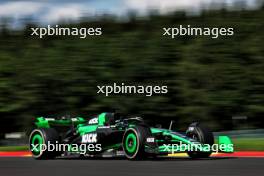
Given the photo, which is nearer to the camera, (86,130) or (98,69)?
(86,130)

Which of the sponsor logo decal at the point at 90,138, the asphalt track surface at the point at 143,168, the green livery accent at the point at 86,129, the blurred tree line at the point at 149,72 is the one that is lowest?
the asphalt track surface at the point at 143,168

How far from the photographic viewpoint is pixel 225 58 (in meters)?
20.6

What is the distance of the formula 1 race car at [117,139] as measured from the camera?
453 inches

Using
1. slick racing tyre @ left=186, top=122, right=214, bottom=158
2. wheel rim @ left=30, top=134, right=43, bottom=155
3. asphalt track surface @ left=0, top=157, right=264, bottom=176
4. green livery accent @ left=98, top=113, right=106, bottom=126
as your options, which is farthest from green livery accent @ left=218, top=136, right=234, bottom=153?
wheel rim @ left=30, top=134, right=43, bottom=155

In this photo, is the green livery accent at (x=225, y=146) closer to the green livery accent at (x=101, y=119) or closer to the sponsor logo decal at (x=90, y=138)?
the green livery accent at (x=101, y=119)

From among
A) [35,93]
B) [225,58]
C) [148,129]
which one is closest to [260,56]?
[225,58]

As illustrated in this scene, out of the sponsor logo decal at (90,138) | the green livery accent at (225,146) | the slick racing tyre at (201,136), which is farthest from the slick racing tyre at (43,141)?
the green livery accent at (225,146)

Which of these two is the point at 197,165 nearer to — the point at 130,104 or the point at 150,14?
the point at 130,104

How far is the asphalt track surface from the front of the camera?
30.2 feet

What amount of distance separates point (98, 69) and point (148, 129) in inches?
420

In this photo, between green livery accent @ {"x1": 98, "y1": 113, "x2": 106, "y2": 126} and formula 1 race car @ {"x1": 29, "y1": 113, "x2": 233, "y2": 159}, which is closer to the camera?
formula 1 race car @ {"x1": 29, "y1": 113, "x2": 233, "y2": 159}

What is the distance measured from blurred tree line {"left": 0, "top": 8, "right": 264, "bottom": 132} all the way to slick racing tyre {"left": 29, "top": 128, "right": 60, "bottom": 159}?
744 centimetres

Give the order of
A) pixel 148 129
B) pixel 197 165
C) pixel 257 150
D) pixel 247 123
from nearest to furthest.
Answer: pixel 197 165 → pixel 148 129 → pixel 257 150 → pixel 247 123

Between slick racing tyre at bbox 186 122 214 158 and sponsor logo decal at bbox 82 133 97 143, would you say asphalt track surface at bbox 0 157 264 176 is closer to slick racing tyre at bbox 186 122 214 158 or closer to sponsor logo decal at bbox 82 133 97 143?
slick racing tyre at bbox 186 122 214 158
